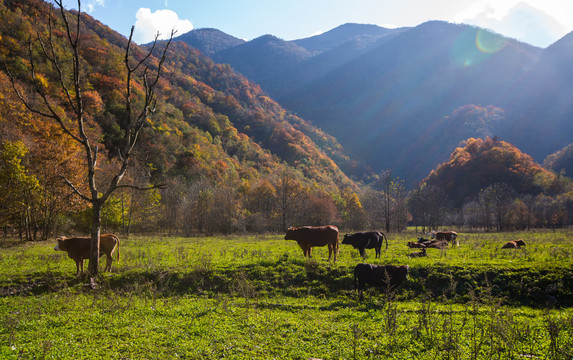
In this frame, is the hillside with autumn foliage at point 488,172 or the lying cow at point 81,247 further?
the hillside with autumn foliage at point 488,172

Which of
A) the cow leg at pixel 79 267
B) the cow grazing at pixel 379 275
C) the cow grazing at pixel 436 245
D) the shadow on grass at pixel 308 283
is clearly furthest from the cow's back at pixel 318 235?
the cow leg at pixel 79 267

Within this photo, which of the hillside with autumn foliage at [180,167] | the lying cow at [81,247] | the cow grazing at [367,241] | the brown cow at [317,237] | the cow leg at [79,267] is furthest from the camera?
the hillside with autumn foliage at [180,167]

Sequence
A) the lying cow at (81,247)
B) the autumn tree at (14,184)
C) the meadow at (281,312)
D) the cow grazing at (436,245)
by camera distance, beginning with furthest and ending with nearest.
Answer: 1. the autumn tree at (14,184)
2. the cow grazing at (436,245)
3. the lying cow at (81,247)
4. the meadow at (281,312)

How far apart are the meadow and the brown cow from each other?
2904 mm

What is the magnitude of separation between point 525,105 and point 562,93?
2214 centimetres

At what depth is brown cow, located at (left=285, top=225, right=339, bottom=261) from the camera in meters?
17.4

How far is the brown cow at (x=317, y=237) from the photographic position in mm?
17359

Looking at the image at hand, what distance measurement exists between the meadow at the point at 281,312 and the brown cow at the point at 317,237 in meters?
2.90

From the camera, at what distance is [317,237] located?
17594mm

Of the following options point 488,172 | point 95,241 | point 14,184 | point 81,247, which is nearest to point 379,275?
point 95,241

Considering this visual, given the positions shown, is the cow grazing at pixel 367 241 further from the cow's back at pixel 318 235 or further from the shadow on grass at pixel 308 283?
the shadow on grass at pixel 308 283

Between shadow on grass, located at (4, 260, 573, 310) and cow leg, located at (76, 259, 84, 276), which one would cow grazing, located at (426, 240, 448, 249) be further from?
cow leg, located at (76, 259, 84, 276)

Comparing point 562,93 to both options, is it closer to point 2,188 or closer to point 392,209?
point 392,209

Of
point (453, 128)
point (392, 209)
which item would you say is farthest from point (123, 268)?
point (453, 128)
